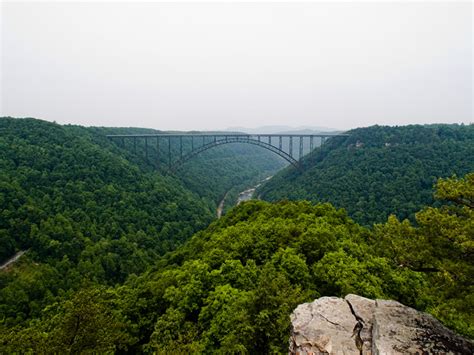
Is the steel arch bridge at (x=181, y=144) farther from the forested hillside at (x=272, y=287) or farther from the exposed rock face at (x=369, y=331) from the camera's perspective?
the exposed rock face at (x=369, y=331)

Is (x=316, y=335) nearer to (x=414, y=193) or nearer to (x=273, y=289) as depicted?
(x=273, y=289)

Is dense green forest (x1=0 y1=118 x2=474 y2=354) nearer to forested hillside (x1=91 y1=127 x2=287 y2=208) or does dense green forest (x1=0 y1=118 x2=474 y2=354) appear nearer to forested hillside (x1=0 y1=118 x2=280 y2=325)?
forested hillside (x1=0 y1=118 x2=280 y2=325)

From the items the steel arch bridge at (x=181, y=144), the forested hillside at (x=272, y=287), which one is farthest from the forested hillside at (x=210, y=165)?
the forested hillside at (x=272, y=287)

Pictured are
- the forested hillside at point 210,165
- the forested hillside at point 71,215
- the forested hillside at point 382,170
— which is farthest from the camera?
the forested hillside at point 210,165

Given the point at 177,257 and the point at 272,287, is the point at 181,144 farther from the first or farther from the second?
the point at 272,287

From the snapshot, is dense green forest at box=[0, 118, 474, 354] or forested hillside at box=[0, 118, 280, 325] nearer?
dense green forest at box=[0, 118, 474, 354]

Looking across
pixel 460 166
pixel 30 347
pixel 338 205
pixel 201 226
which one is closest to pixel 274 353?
pixel 30 347

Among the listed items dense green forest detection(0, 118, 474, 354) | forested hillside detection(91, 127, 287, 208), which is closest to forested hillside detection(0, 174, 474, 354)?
dense green forest detection(0, 118, 474, 354)

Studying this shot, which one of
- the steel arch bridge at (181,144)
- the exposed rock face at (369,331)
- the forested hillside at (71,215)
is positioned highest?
the steel arch bridge at (181,144)
